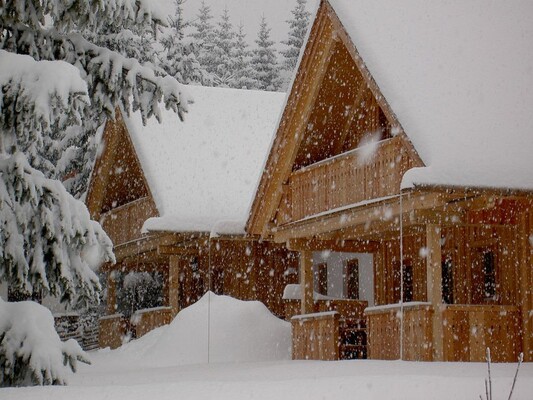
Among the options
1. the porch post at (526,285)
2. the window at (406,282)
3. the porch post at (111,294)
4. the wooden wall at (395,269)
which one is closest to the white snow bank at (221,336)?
the wooden wall at (395,269)

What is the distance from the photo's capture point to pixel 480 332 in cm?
1609

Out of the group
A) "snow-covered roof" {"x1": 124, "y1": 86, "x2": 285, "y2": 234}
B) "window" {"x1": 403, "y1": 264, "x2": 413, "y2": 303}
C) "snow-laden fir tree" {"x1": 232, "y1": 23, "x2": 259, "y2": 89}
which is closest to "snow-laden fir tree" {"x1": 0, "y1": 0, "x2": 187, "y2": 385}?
"window" {"x1": 403, "y1": 264, "x2": 413, "y2": 303}

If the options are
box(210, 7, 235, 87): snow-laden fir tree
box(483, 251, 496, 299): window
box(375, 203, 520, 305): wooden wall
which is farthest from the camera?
box(210, 7, 235, 87): snow-laden fir tree

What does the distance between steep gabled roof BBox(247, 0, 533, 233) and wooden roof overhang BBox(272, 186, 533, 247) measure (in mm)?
329

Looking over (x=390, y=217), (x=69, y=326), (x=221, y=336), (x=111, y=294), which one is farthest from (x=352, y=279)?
(x=69, y=326)

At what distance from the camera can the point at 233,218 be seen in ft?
82.6

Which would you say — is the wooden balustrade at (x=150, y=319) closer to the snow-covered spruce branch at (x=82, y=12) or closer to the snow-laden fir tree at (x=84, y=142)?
the snow-laden fir tree at (x=84, y=142)

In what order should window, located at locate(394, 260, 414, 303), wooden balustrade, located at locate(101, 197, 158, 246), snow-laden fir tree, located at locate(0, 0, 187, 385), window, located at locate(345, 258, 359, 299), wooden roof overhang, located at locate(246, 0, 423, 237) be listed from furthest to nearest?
1. wooden balustrade, located at locate(101, 197, 158, 246)
2. window, located at locate(345, 258, 359, 299)
3. window, located at locate(394, 260, 414, 303)
4. wooden roof overhang, located at locate(246, 0, 423, 237)
5. snow-laden fir tree, located at locate(0, 0, 187, 385)

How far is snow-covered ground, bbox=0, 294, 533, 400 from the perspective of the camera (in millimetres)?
10930

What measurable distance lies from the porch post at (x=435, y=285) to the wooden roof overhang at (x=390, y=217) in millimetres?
256

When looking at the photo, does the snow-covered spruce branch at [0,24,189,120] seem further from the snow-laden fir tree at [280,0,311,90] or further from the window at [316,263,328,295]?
the snow-laden fir tree at [280,0,311,90]

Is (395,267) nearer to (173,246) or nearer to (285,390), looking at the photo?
(173,246)

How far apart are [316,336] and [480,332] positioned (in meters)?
4.25

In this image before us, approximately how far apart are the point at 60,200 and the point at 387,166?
7666 mm
